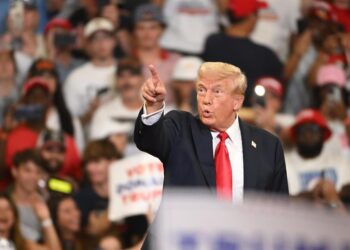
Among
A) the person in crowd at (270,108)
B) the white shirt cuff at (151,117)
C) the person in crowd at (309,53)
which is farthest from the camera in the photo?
the person in crowd at (309,53)

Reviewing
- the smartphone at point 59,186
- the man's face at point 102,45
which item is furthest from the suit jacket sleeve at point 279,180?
the man's face at point 102,45

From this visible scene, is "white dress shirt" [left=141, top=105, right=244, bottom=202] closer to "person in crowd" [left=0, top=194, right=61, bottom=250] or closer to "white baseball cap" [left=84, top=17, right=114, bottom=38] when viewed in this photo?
"person in crowd" [left=0, top=194, right=61, bottom=250]

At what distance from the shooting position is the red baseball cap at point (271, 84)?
7.39 metres

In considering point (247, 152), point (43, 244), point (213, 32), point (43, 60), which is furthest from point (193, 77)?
point (247, 152)

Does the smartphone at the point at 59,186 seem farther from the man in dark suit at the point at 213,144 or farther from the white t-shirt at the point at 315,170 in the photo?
the man in dark suit at the point at 213,144

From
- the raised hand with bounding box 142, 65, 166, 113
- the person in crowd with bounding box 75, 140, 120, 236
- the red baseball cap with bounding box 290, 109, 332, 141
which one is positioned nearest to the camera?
the raised hand with bounding box 142, 65, 166, 113

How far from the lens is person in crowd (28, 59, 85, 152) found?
714 centimetres

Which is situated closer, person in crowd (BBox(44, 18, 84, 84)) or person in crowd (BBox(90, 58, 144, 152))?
person in crowd (BBox(90, 58, 144, 152))

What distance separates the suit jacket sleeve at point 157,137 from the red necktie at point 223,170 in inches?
5.7

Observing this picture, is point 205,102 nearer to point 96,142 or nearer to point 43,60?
point 96,142

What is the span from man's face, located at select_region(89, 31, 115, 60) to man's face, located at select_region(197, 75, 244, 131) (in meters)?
4.30

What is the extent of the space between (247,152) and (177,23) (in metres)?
4.62

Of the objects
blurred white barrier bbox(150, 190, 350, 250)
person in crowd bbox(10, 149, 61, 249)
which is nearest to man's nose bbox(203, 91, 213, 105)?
blurred white barrier bbox(150, 190, 350, 250)

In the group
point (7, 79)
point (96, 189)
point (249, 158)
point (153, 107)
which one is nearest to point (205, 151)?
point (249, 158)
